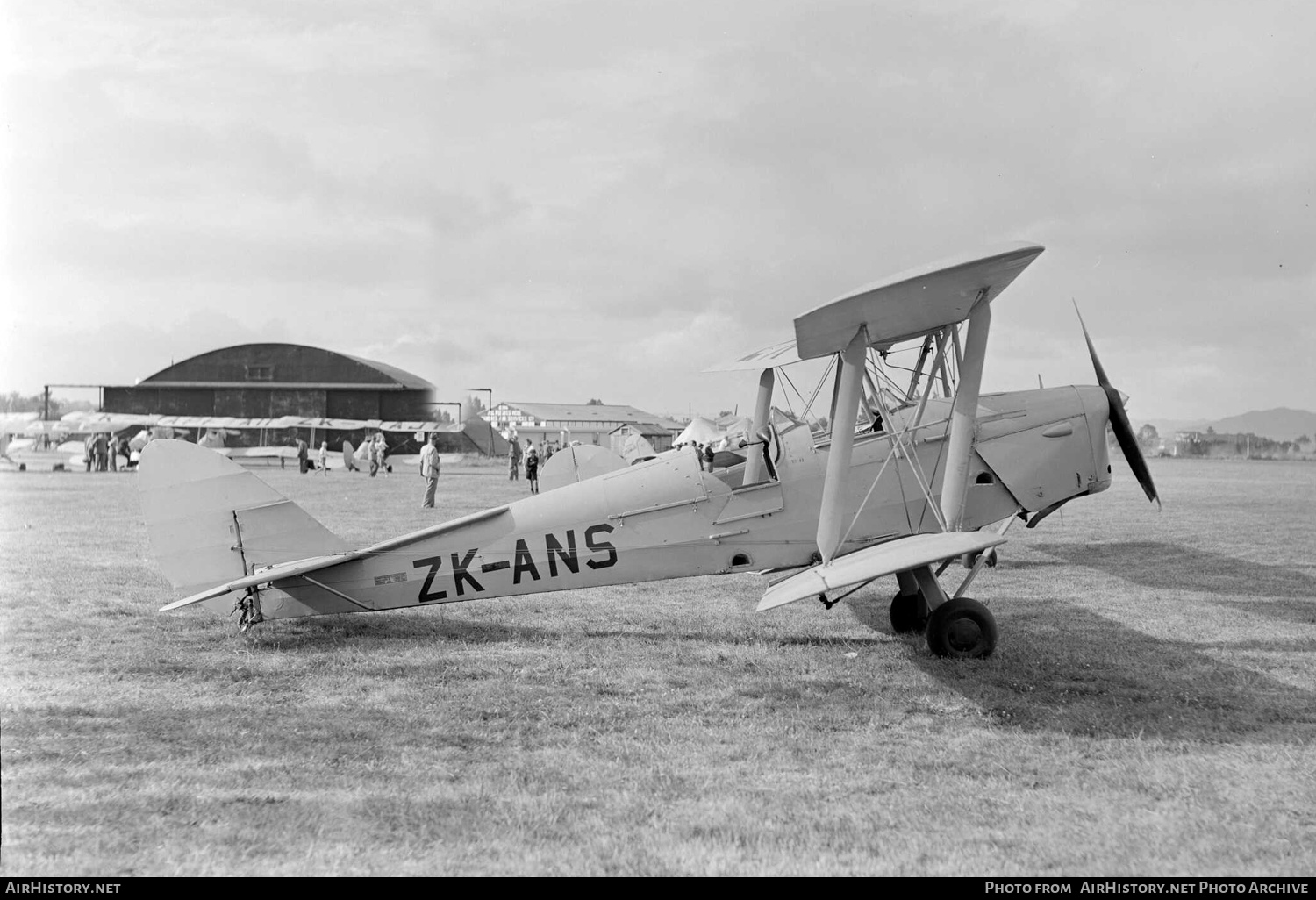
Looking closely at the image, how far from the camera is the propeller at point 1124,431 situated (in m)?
7.77

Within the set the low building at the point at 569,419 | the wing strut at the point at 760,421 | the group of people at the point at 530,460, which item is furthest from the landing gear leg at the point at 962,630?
the low building at the point at 569,419

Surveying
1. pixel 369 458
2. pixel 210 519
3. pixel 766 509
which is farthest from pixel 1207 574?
pixel 369 458

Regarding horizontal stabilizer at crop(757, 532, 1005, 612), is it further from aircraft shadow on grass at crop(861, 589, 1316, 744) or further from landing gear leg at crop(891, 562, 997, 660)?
aircraft shadow on grass at crop(861, 589, 1316, 744)

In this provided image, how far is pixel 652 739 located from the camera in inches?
185

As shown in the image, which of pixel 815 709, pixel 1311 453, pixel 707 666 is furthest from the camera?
pixel 1311 453

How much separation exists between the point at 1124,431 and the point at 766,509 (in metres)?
3.29

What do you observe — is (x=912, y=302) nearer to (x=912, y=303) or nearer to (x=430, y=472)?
(x=912, y=303)

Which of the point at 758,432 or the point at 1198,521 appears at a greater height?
the point at 758,432

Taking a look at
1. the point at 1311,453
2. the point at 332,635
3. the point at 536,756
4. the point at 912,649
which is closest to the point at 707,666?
the point at 912,649

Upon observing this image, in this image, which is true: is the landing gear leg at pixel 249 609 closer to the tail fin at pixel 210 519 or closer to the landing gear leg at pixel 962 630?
the tail fin at pixel 210 519

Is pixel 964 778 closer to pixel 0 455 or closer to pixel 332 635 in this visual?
pixel 332 635

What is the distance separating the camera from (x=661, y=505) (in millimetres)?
7082

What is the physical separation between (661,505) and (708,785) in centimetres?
319

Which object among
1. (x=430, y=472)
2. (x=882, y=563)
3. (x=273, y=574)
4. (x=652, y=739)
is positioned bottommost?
(x=652, y=739)
